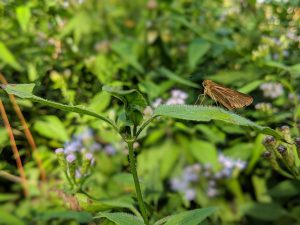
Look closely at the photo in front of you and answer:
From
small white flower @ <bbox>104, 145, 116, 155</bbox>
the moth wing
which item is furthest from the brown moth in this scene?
small white flower @ <bbox>104, 145, 116, 155</bbox>

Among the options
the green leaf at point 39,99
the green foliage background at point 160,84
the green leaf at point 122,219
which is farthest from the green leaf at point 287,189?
the green leaf at point 39,99

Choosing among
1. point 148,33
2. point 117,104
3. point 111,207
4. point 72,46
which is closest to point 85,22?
point 72,46

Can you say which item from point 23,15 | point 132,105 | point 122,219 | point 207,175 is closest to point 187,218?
point 122,219

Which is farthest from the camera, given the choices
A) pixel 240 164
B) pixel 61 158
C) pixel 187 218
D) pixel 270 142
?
pixel 240 164

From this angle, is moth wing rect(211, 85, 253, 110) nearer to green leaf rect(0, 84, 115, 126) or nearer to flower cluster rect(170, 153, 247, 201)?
green leaf rect(0, 84, 115, 126)

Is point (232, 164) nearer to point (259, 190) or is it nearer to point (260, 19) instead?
point (259, 190)

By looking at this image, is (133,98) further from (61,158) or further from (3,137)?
(3,137)
